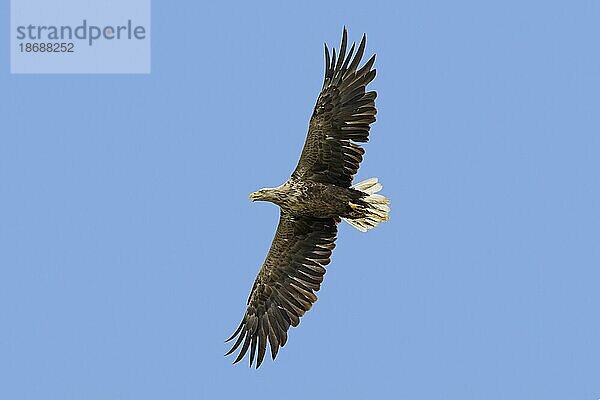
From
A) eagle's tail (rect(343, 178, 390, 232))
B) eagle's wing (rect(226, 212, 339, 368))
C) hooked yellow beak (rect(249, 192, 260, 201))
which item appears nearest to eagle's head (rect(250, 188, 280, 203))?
hooked yellow beak (rect(249, 192, 260, 201))

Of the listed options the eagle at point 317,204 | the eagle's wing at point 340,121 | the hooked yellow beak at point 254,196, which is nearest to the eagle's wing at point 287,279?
the eagle at point 317,204

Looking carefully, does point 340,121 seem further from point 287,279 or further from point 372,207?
point 287,279

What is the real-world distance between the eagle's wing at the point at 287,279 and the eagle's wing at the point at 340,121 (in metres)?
0.76

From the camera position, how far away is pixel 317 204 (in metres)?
14.3

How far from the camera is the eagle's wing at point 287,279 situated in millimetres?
14812

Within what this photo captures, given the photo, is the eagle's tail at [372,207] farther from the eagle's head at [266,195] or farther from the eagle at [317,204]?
the eagle's head at [266,195]

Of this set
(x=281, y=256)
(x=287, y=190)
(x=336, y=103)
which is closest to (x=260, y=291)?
(x=281, y=256)

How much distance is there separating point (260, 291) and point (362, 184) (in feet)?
6.10

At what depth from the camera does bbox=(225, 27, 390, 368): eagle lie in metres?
14.1

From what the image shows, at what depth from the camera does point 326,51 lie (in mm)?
14211

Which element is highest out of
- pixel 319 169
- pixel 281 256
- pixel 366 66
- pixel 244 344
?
pixel 366 66

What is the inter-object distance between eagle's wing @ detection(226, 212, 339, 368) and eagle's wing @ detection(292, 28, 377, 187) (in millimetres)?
761

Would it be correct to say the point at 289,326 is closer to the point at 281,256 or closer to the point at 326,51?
the point at 281,256

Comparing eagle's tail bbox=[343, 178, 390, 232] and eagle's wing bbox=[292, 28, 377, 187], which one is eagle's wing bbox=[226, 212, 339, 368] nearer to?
eagle's tail bbox=[343, 178, 390, 232]
